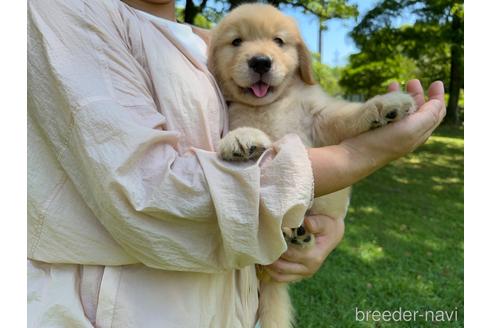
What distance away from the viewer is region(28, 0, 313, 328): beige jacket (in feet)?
3.76

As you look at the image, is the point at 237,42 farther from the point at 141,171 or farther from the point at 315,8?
the point at 315,8

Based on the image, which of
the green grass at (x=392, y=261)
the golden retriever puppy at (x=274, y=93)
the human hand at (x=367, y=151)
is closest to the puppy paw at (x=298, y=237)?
the golden retriever puppy at (x=274, y=93)

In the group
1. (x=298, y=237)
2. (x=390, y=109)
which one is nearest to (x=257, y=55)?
(x=390, y=109)

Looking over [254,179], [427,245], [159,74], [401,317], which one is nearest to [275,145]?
[254,179]

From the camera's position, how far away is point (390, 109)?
1.54 metres

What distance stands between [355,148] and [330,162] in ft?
0.49

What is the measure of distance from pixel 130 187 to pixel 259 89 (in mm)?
950

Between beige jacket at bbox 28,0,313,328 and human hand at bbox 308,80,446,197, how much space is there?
123 millimetres

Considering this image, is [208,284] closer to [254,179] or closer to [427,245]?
[254,179]

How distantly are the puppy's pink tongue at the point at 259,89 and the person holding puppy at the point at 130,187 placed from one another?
21.4 inches

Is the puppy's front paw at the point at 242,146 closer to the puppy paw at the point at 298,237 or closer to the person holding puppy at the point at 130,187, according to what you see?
the person holding puppy at the point at 130,187

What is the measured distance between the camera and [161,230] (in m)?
1.17

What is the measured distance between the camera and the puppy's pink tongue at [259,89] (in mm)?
1933

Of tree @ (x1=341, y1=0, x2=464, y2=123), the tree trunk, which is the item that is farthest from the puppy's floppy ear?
the tree trunk
